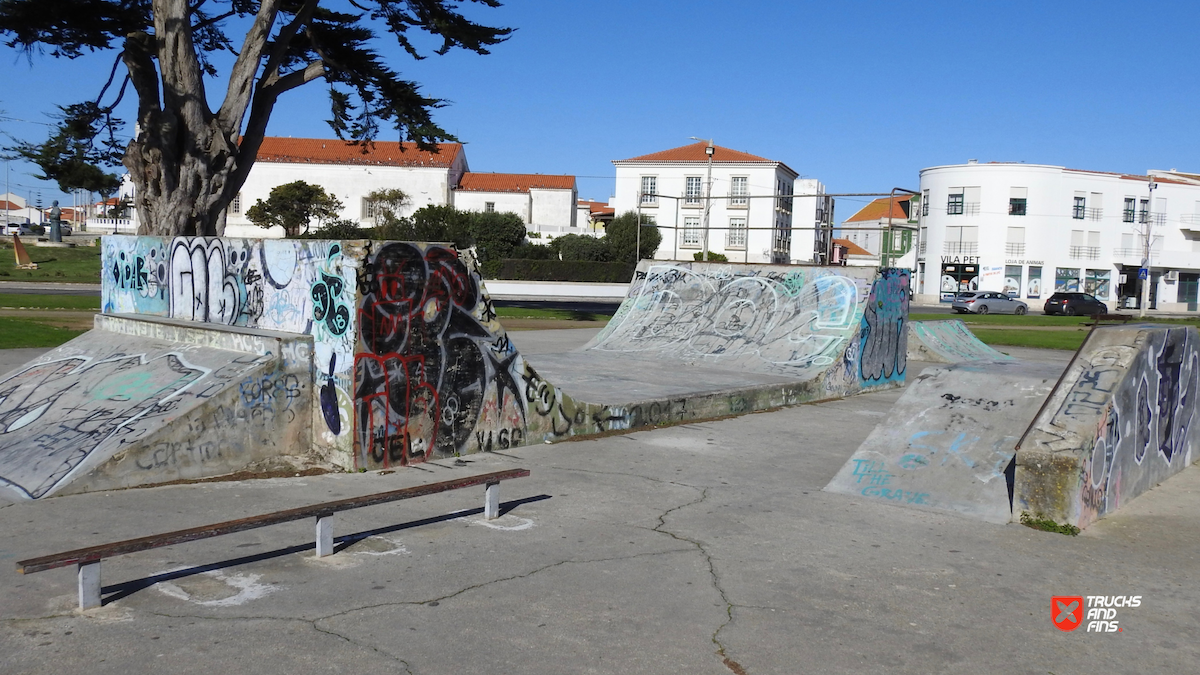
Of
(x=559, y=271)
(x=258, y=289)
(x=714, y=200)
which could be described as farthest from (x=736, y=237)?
(x=258, y=289)

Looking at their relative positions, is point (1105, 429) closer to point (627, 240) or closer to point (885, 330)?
point (885, 330)

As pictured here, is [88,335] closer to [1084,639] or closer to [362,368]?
[362,368]

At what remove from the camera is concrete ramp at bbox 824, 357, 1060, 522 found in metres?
7.10

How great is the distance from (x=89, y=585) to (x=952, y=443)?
6148 mm

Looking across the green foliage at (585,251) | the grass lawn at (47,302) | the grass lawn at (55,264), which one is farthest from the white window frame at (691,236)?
the grass lawn at (47,302)

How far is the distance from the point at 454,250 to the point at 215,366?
2.29 m

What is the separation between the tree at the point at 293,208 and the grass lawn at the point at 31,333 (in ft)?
147

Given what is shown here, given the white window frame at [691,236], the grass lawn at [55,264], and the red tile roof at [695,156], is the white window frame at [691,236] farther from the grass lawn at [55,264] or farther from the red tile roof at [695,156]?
the grass lawn at [55,264]

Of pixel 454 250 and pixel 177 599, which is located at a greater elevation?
pixel 454 250

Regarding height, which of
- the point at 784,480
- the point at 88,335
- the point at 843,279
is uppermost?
the point at 843,279

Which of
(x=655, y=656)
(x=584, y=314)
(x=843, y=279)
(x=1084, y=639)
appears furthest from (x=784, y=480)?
(x=584, y=314)

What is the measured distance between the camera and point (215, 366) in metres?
8.11

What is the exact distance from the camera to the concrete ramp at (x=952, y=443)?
23.3 ft

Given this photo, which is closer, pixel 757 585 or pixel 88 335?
pixel 757 585
